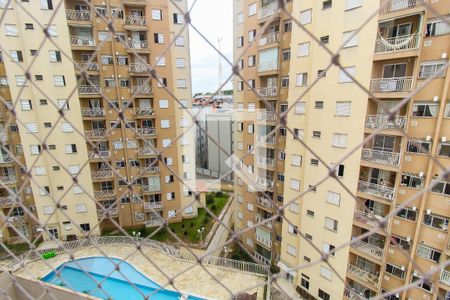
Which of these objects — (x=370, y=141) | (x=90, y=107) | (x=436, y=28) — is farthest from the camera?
(x=90, y=107)

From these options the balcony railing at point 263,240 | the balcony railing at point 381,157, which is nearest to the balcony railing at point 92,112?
the balcony railing at point 263,240

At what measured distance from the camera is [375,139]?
3486 millimetres

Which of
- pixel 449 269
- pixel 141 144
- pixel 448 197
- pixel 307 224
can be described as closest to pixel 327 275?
pixel 307 224

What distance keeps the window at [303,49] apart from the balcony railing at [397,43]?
3.01ft

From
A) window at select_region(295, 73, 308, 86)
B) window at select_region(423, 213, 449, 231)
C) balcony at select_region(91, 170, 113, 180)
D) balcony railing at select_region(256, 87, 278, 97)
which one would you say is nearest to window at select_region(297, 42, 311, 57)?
window at select_region(295, 73, 308, 86)

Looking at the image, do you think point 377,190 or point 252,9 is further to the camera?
point 252,9

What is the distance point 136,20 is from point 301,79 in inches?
135

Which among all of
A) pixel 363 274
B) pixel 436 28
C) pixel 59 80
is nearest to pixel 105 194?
pixel 59 80

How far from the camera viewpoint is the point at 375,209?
3.63 metres

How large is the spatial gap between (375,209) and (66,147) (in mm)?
5430

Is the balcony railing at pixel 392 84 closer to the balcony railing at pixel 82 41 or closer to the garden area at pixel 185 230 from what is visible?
the garden area at pixel 185 230

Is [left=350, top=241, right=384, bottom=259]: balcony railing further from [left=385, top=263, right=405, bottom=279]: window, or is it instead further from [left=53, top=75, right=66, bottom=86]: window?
[left=53, top=75, right=66, bottom=86]: window

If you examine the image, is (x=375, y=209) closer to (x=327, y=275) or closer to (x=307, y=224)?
(x=307, y=224)

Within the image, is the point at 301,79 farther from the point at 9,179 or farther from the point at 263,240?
the point at 9,179
